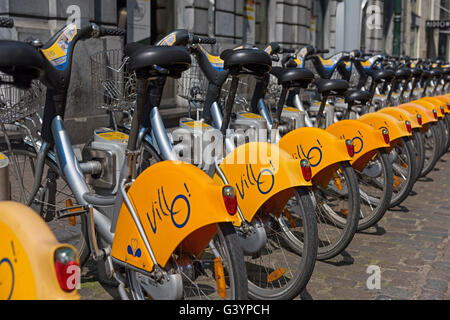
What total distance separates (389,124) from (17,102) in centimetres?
293

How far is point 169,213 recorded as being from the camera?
2297mm

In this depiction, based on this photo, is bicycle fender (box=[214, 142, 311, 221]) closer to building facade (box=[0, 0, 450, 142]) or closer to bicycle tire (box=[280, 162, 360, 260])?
bicycle tire (box=[280, 162, 360, 260])

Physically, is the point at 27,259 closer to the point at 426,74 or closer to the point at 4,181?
the point at 4,181

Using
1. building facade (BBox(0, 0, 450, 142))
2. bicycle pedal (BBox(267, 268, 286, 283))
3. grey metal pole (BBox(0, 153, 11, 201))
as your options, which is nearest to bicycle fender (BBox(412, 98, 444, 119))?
building facade (BBox(0, 0, 450, 142))

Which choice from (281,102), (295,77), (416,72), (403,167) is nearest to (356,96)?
(403,167)

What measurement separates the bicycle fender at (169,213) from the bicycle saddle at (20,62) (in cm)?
61

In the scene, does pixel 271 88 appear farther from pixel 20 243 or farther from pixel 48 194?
pixel 20 243

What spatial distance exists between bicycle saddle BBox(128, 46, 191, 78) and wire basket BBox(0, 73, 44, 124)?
0.99 meters

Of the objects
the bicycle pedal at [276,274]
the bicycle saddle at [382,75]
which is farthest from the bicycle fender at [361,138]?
the bicycle saddle at [382,75]

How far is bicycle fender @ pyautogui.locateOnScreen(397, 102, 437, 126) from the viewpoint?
5.75 m

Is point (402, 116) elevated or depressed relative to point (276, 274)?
elevated

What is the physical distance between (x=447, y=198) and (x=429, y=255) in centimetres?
196

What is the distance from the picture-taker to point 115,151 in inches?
130

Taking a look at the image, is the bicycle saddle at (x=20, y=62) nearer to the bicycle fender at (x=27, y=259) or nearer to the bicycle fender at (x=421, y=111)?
the bicycle fender at (x=27, y=259)
